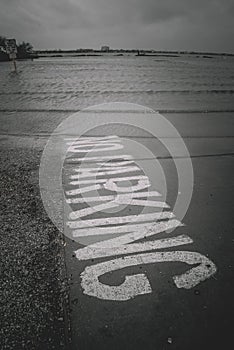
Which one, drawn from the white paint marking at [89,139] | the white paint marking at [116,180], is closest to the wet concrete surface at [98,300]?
the white paint marking at [116,180]

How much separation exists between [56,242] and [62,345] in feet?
4.56

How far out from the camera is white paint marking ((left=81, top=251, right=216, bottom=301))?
2729 mm

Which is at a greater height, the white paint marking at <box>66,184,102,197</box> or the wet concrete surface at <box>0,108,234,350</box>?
the white paint marking at <box>66,184,102,197</box>

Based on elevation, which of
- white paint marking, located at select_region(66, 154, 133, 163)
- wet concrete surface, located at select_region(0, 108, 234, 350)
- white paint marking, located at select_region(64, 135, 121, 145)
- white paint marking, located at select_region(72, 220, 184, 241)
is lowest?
wet concrete surface, located at select_region(0, 108, 234, 350)

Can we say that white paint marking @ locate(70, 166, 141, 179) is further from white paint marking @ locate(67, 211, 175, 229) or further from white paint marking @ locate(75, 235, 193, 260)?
white paint marking @ locate(75, 235, 193, 260)

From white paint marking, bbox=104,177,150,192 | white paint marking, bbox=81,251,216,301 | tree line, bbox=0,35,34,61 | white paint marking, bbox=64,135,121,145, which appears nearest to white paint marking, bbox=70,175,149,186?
white paint marking, bbox=104,177,150,192

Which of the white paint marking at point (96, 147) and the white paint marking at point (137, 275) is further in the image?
the white paint marking at point (96, 147)

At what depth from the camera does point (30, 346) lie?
219cm

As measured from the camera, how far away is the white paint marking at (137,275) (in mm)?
2729

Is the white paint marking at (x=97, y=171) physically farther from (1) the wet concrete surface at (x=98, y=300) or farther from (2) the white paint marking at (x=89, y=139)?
(2) the white paint marking at (x=89, y=139)

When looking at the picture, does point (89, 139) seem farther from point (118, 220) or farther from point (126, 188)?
point (118, 220)

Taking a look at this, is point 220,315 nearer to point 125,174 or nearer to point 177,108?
point 125,174

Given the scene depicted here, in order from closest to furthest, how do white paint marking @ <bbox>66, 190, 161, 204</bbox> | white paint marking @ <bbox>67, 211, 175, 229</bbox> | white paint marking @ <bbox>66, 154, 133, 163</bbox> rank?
1. white paint marking @ <bbox>67, 211, 175, 229</bbox>
2. white paint marking @ <bbox>66, 190, 161, 204</bbox>
3. white paint marking @ <bbox>66, 154, 133, 163</bbox>

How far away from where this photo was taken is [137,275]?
2.94m
